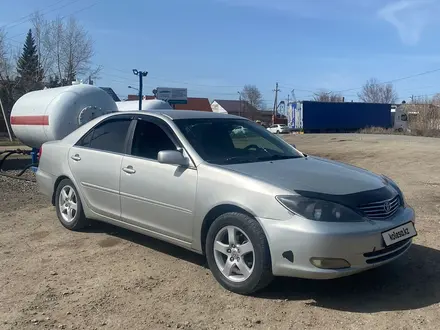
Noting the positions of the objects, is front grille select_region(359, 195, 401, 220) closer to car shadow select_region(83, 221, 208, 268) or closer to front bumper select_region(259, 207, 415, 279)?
front bumper select_region(259, 207, 415, 279)

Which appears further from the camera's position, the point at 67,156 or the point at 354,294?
the point at 67,156

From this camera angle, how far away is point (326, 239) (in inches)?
152

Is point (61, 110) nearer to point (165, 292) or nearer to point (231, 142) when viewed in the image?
point (231, 142)

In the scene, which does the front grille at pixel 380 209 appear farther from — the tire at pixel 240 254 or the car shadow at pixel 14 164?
the car shadow at pixel 14 164

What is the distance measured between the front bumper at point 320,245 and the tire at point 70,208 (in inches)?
119

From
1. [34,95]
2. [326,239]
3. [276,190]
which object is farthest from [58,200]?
[34,95]

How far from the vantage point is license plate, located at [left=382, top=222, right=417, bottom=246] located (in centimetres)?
413

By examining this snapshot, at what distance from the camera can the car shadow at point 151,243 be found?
5.35 meters

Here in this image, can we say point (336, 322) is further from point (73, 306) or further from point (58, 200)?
point (58, 200)

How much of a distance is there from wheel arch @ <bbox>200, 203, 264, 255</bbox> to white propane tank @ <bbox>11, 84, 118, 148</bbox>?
6.67 m

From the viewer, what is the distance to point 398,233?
168 inches

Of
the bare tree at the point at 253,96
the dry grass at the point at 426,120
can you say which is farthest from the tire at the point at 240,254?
the bare tree at the point at 253,96

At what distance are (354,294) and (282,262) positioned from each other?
79 centimetres

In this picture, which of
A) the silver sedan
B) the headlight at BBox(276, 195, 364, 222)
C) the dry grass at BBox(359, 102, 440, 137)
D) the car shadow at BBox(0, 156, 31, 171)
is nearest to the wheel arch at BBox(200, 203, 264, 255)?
the silver sedan
